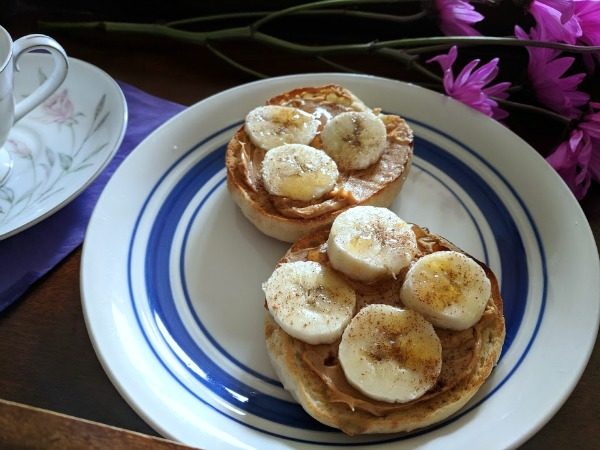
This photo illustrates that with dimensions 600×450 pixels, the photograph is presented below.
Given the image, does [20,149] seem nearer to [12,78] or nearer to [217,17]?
[12,78]

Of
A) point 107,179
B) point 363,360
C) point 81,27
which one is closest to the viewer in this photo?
point 363,360

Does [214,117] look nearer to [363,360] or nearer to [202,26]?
[202,26]

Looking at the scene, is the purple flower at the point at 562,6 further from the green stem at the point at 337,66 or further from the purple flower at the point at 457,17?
the green stem at the point at 337,66

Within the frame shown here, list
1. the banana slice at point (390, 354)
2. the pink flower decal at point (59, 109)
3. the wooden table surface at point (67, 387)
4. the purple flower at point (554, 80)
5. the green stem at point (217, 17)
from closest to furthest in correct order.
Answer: the wooden table surface at point (67, 387) → the banana slice at point (390, 354) → the purple flower at point (554, 80) → the pink flower decal at point (59, 109) → the green stem at point (217, 17)

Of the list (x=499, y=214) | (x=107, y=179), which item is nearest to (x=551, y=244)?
(x=499, y=214)

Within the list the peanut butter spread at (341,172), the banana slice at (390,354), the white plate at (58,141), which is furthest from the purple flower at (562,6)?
the white plate at (58,141)

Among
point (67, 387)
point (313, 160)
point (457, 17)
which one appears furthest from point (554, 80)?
point (67, 387)
